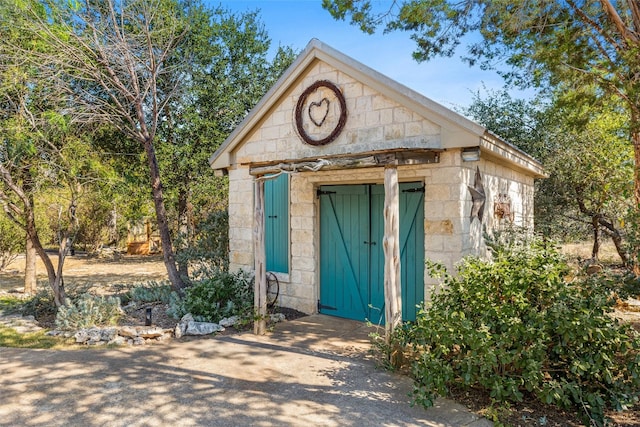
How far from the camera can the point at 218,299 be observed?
7.60 m

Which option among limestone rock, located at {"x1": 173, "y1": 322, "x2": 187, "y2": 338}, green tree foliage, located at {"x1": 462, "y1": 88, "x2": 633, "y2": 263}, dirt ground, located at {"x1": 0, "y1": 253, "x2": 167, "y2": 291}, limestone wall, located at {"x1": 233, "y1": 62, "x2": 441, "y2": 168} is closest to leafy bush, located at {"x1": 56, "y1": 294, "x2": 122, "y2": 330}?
limestone rock, located at {"x1": 173, "y1": 322, "x2": 187, "y2": 338}

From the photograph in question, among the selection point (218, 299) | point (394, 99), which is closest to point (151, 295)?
point (218, 299)

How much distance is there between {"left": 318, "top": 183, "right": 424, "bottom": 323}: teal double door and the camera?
643 centimetres

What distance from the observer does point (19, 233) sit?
14742 millimetres

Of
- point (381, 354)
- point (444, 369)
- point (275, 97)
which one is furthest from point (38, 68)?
point (444, 369)

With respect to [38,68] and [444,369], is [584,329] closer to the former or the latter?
[444,369]

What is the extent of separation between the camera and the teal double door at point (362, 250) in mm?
6426

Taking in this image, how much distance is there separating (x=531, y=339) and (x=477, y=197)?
2678mm

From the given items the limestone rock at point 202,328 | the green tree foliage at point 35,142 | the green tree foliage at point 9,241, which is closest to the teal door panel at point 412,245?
the limestone rock at point 202,328

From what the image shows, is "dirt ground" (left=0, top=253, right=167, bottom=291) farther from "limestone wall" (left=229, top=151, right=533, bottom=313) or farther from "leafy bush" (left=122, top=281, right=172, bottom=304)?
"limestone wall" (left=229, top=151, right=533, bottom=313)

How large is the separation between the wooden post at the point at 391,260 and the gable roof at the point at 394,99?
1163 mm

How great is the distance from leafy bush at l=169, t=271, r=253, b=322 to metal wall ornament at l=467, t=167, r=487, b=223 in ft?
13.0

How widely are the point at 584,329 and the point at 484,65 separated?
25.7 ft

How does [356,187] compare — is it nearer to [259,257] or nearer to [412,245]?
[412,245]
